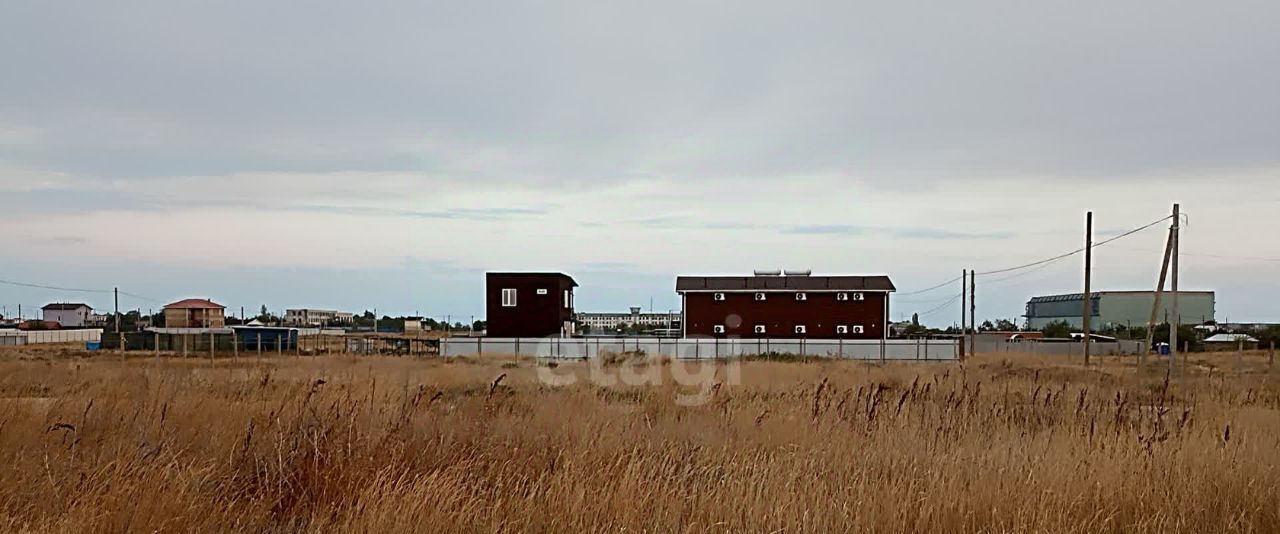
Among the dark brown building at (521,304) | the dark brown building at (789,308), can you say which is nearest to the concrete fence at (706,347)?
the dark brown building at (521,304)

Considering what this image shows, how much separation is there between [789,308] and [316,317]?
102 metres

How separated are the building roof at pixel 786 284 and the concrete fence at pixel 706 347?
30.7 feet

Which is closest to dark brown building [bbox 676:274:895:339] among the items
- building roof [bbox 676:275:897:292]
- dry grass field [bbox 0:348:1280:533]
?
building roof [bbox 676:275:897:292]

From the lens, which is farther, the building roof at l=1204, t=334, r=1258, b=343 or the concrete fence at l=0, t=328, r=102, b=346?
the building roof at l=1204, t=334, r=1258, b=343

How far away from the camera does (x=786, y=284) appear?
56844 mm

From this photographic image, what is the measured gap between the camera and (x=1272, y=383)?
1830 centimetres

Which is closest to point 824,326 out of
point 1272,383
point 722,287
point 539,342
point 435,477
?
point 722,287

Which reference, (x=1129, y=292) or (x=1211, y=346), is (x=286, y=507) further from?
(x=1129, y=292)

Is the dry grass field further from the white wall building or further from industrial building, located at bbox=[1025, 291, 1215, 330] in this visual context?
the white wall building

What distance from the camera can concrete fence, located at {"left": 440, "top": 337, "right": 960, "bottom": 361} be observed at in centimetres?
4272

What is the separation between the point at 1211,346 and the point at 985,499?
64.6 meters

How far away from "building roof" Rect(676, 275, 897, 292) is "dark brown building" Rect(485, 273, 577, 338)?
8039 mm

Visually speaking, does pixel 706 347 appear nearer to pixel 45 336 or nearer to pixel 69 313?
pixel 45 336

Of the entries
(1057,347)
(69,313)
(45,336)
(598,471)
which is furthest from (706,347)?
(69,313)
